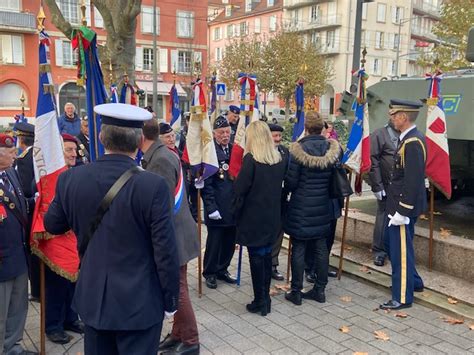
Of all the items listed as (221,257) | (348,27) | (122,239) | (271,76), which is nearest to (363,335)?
(221,257)

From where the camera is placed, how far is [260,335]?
4590 millimetres

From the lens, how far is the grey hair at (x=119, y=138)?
105 inches

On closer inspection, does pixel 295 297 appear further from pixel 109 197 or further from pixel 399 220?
pixel 109 197

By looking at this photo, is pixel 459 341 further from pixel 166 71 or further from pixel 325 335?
pixel 166 71

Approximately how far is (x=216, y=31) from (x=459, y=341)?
61964 mm

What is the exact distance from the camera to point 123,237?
2.65 metres

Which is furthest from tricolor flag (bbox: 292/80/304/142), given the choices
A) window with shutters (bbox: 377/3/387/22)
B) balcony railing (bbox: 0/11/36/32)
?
window with shutters (bbox: 377/3/387/22)

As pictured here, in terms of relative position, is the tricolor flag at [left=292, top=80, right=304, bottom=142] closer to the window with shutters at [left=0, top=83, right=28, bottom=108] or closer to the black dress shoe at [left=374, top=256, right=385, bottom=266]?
the black dress shoe at [left=374, top=256, right=385, bottom=266]

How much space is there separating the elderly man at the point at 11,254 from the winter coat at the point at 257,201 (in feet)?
6.70

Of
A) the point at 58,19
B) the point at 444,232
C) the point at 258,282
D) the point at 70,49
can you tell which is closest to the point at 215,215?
the point at 258,282

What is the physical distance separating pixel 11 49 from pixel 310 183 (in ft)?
112

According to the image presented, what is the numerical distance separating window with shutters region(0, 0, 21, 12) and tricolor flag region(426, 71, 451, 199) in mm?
35193

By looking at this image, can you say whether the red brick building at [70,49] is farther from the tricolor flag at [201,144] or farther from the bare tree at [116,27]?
the tricolor flag at [201,144]

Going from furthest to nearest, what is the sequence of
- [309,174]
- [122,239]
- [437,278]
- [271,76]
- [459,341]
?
1. [271,76]
2. [437,278]
3. [309,174]
4. [459,341]
5. [122,239]
